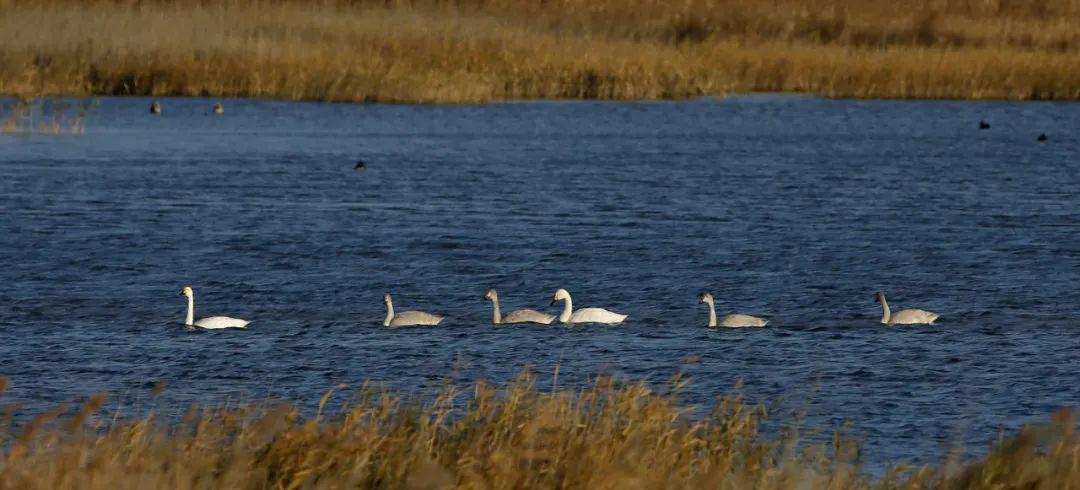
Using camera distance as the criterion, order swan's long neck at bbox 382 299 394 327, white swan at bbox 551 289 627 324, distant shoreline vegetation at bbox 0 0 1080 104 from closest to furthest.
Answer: swan's long neck at bbox 382 299 394 327, white swan at bbox 551 289 627 324, distant shoreline vegetation at bbox 0 0 1080 104

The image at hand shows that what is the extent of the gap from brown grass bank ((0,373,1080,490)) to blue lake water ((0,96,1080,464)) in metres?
1.25

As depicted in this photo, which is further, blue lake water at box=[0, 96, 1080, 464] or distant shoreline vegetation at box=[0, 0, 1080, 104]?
distant shoreline vegetation at box=[0, 0, 1080, 104]

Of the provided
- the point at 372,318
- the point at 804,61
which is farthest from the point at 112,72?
the point at 372,318

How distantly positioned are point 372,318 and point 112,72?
3142cm

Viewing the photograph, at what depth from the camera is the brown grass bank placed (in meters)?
7.46

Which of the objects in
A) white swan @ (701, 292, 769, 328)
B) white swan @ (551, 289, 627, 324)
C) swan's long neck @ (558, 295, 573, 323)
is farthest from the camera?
swan's long neck @ (558, 295, 573, 323)

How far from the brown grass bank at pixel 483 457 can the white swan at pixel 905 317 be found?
7.98 m

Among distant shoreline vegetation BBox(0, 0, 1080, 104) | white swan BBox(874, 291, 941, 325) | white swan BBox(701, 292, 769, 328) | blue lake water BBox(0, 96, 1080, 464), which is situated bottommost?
blue lake water BBox(0, 96, 1080, 464)

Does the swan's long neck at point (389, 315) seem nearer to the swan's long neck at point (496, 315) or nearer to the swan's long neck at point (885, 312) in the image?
the swan's long neck at point (496, 315)

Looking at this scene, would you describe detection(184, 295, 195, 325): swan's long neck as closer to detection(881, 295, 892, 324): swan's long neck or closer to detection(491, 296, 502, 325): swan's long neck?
detection(491, 296, 502, 325): swan's long neck

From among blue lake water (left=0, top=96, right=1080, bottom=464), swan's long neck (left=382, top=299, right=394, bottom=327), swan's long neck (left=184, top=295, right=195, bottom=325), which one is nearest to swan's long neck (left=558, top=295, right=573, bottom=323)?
blue lake water (left=0, top=96, right=1080, bottom=464)

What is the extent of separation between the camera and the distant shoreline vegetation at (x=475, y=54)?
47.5 meters

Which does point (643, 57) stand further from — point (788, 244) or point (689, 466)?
point (689, 466)

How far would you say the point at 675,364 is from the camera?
15039mm
